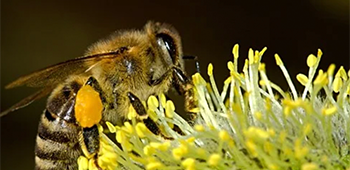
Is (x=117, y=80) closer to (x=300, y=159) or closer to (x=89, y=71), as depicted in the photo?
(x=89, y=71)

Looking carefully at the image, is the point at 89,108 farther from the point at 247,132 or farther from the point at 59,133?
the point at 247,132

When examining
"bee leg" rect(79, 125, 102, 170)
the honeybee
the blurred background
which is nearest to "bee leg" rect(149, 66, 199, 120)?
the honeybee

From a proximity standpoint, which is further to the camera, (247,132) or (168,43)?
(168,43)

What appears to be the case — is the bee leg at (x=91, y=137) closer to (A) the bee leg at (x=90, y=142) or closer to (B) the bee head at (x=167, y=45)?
(A) the bee leg at (x=90, y=142)

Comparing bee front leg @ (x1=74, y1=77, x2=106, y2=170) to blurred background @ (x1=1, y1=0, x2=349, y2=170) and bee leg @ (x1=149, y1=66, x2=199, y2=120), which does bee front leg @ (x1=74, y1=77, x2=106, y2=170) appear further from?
blurred background @ (x1=1, y1=0, x2=349, y2=170)

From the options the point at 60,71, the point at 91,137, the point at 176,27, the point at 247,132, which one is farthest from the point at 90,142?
the point at 176,27

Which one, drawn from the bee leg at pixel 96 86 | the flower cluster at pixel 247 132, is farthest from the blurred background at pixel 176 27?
the bee leg at pixel 96 86
